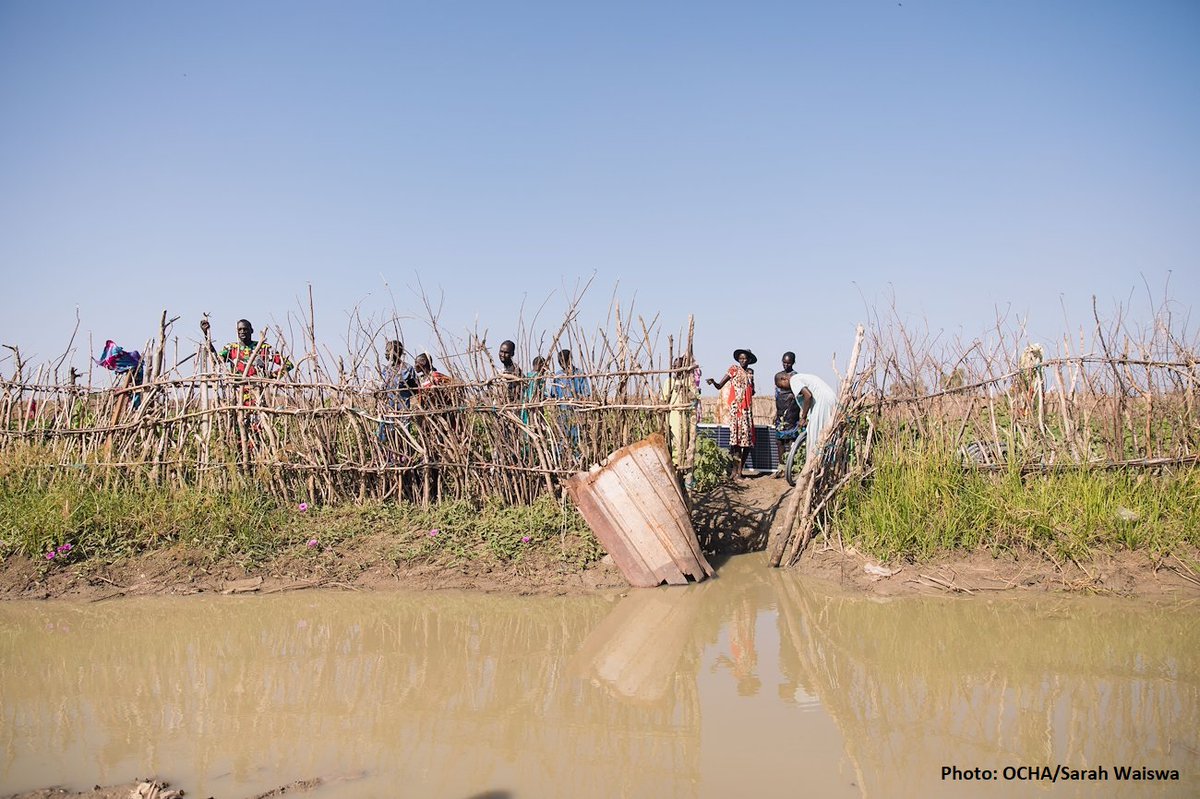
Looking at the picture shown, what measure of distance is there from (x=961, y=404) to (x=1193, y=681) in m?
2.96

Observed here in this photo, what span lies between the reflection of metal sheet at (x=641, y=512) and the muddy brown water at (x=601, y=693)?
0.23 meters

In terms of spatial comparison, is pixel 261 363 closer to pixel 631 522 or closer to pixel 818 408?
pixel 631 522

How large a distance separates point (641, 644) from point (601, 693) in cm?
79

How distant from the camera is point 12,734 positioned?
13.5ft

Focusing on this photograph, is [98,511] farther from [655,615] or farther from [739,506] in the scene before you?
[739,506]

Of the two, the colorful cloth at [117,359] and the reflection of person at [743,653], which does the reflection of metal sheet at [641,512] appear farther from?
the colorful cloth at [117,359]

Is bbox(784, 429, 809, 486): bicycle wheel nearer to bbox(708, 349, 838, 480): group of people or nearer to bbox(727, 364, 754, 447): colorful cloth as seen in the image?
bbox(708, 349, 838, 480): group of people

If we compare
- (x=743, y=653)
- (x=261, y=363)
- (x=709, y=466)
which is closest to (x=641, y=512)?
(x=743, y=653)

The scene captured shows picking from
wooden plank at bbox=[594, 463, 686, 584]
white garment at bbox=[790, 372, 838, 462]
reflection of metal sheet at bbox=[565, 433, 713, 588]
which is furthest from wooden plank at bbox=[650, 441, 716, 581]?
white garment at bbox=[790, 372, 838, 462]

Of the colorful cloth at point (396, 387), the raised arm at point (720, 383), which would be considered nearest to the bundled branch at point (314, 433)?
the colorful cloth at point (396, 387)

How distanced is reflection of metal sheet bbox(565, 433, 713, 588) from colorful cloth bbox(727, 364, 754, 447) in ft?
9.99

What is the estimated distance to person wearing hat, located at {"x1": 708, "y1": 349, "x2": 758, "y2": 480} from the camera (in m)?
9.39

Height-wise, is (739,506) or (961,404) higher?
(961,404)

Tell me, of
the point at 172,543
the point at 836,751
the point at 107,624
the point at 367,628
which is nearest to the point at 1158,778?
the point at 836,751
